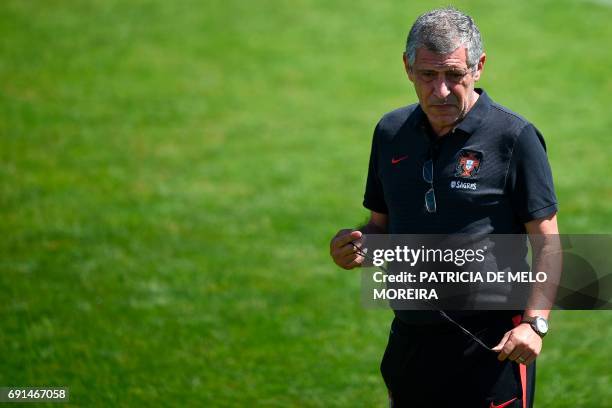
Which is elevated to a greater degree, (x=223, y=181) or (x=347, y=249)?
(x=223, y=181)

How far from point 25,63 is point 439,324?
12712 mm

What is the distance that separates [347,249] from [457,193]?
1.74 feet

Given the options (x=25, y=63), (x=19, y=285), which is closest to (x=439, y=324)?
(x=19, y=285)

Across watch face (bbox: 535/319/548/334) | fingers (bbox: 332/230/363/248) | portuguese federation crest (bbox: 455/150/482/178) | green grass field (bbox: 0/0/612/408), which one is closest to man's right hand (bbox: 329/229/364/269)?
fingers (bbox: 332/230/363/248)

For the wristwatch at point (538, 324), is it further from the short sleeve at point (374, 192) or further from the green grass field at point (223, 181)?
the green grass field at point (223, 181)

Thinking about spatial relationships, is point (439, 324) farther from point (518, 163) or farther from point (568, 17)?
point (568, 17)

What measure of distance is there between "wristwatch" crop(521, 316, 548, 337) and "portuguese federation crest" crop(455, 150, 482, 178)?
1.92 ft

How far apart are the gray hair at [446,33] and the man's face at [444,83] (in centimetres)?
2

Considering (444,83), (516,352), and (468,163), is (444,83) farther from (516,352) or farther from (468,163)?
(516,352)

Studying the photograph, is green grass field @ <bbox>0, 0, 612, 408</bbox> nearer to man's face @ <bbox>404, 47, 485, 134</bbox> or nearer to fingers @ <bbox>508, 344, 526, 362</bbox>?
fingers @ <bbox>508, 344, 526, 362</bbox>

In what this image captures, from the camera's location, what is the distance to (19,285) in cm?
805

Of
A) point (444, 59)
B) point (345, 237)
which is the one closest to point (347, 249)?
point (345, 237)

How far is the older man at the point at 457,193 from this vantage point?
348 centimetres

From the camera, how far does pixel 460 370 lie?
3.70m
